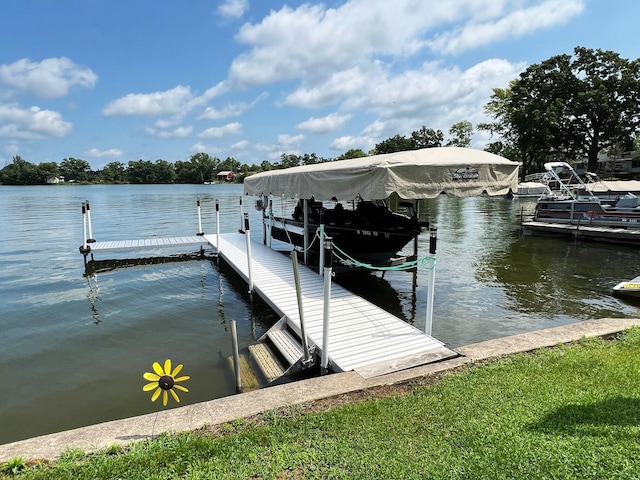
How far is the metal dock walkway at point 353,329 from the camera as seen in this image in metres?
4.89

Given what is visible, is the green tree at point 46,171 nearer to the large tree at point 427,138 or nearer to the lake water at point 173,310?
the large tree at point 427,138

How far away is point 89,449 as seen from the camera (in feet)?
10.4

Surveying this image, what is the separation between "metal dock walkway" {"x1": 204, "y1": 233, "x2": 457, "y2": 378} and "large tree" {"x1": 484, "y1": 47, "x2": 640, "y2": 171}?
4336 cm

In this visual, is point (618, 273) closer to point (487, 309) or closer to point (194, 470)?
point (487, 309)

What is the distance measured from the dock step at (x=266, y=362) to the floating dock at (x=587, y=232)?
16.7m

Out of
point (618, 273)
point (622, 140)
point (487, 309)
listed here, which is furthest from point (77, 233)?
point (622, 140)

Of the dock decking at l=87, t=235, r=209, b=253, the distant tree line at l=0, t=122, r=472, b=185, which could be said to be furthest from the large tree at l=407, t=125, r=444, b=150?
the dock decking at l=87, t=235, r=209, b=253

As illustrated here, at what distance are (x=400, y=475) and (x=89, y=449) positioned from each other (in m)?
2.47

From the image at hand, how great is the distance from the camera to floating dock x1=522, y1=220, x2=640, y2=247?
53.1 ft

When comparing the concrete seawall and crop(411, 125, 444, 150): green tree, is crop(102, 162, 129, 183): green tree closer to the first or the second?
crop(411, 125, 444, 150): green tree

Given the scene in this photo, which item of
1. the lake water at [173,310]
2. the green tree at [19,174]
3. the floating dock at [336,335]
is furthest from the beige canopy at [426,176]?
the green tree at [19,174]

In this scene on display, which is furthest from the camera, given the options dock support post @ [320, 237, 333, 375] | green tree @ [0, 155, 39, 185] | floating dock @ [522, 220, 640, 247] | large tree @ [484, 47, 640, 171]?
green tree @ [0, 155, 39, 185]

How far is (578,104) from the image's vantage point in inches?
1672

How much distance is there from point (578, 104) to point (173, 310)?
48.5 m
